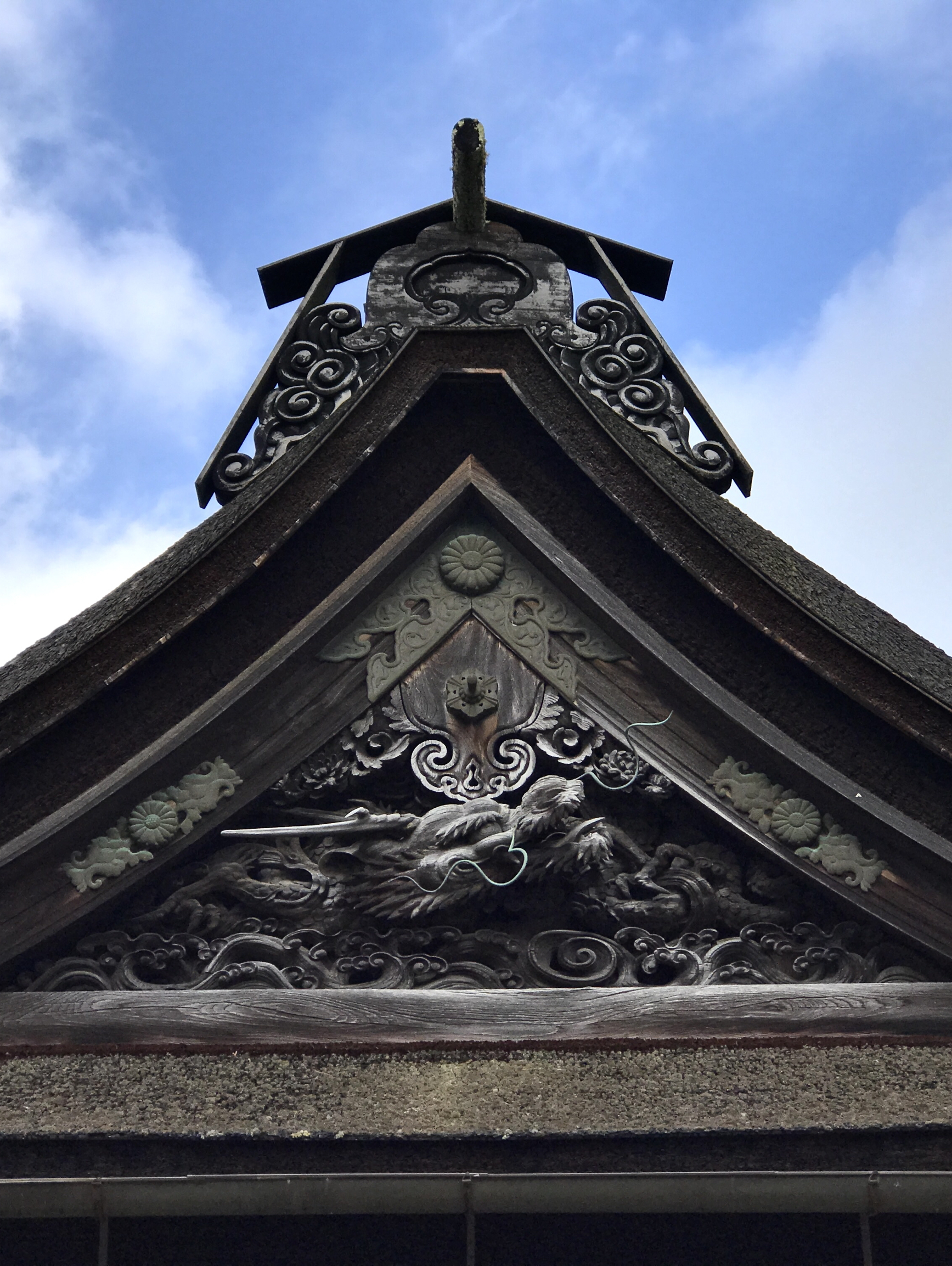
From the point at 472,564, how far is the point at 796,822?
1386mm

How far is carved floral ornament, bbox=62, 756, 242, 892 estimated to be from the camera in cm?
460

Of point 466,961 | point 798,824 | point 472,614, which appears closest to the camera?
point 466,961

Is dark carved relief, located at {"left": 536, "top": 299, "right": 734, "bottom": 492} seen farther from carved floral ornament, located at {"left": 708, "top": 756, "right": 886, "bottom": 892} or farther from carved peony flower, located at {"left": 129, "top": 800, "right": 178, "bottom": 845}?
carved peony flower, located at {"left": 129, "top": 800, "right": 178, "bottom": 845}

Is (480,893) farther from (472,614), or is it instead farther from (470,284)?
(470,284)

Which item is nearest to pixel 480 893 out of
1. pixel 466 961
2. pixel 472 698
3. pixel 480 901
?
pixel 480 901

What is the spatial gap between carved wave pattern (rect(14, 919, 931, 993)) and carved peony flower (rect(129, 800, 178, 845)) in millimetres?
289

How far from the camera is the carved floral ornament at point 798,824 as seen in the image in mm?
4570

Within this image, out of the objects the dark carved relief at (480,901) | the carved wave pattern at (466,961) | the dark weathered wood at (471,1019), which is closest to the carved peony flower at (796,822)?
the dark carved relief at (480,901)

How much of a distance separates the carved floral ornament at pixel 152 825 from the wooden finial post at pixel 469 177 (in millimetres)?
2908

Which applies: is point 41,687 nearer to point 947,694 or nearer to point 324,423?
point 324,423

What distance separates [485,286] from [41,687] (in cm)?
269

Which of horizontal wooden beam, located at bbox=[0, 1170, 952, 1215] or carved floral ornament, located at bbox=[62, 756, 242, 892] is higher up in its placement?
carved floral ornament, located at bbox=[62, 756, 242, 892]

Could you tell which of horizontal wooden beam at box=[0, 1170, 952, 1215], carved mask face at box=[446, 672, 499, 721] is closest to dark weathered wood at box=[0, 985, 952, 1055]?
horizontal wooden beam at box=[0, 1170, 952, 1215]

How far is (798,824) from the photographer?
4.64 metres
